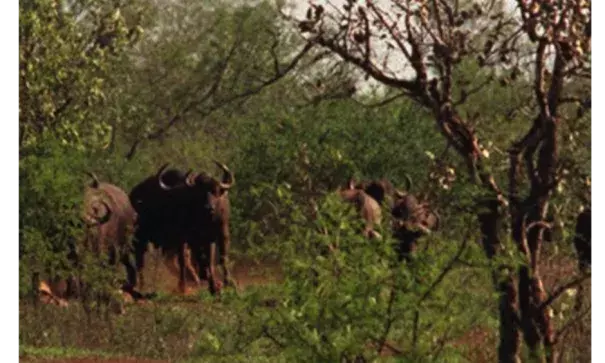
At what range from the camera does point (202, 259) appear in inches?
1005

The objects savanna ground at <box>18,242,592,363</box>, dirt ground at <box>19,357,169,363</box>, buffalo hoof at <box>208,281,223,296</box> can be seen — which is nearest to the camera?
savanna ground at <box>18,242,592,363</box>

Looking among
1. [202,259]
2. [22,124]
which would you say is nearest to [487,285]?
[22,124]

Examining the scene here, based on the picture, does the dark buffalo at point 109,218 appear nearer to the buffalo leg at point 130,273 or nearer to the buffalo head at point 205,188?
the buffalo leg at point 130,273

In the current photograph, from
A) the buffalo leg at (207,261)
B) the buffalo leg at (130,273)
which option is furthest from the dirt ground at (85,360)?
the buffalo leg at (207,261)

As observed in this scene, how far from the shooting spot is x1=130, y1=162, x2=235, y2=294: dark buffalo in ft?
84.8

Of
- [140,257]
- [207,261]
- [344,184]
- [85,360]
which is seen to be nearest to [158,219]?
[140,257]

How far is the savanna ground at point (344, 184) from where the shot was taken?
10.2 metres

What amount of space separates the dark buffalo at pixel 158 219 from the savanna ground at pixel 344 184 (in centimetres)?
74

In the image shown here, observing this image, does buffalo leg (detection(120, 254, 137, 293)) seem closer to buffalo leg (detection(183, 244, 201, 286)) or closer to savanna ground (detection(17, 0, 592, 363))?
savanna ground (detection(17, 0, 592, 363))

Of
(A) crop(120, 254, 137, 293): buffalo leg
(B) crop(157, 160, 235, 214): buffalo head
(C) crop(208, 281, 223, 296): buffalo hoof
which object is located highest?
(B) crop(157, 160, 235, 214): buffalo head

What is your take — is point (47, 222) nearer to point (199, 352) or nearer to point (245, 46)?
point (199, 352)

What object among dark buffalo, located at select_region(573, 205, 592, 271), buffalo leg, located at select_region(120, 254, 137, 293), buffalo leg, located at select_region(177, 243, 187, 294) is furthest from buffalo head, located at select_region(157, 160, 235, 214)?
dark buffalo, located at select_region(573, 205, 592, 271)

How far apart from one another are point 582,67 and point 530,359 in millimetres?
2231

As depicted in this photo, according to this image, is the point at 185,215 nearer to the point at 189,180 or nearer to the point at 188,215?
the point at 188,215
